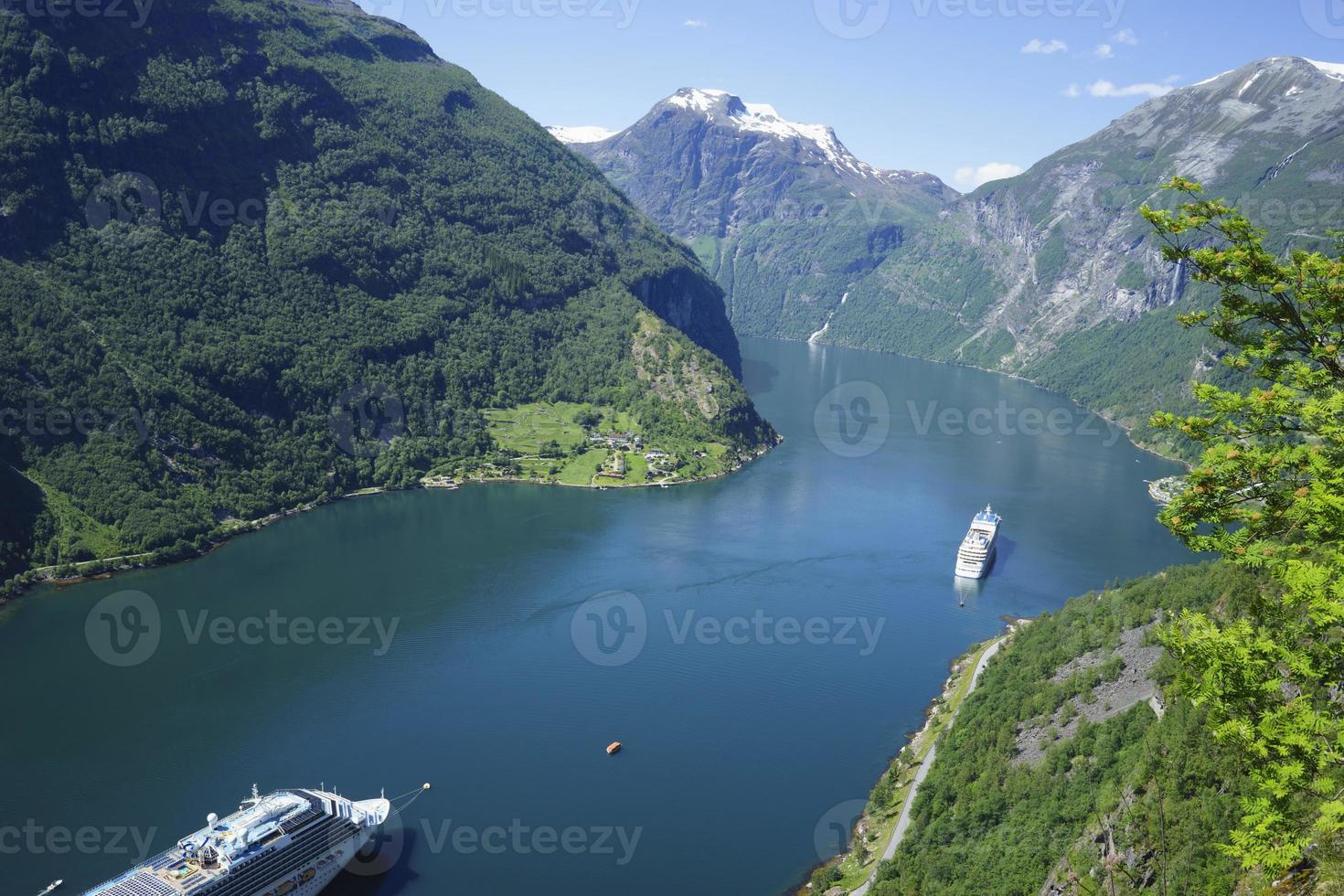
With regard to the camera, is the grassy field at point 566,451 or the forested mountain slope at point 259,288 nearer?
the forested mountain slope at point 259,288

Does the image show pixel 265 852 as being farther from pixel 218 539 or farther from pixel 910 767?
pixel 218 539

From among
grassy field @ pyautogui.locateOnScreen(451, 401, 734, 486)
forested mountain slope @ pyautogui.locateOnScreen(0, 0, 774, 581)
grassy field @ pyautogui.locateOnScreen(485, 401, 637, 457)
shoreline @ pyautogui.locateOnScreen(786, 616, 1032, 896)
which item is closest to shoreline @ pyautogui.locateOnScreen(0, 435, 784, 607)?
grassy field @ pyautogui.locateOnScreen(451, 401, 734, 486)

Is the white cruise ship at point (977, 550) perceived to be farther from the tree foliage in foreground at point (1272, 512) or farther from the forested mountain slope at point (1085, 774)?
the tree foliage in foreground at point (1272, 512)

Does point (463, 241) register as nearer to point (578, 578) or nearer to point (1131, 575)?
point (578, 578)

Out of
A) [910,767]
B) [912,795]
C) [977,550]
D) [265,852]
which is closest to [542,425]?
[977,550]

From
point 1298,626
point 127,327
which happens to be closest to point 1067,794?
point 1298,626

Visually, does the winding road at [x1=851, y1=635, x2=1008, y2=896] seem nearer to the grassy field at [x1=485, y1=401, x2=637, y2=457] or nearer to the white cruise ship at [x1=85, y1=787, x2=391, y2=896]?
the white cruise ship at [x1=85, y1=787, x2=391, y2=896]

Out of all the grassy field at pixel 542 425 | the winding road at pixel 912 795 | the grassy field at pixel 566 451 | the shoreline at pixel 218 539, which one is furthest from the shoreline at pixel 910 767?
the grassy field at pixel 542 425

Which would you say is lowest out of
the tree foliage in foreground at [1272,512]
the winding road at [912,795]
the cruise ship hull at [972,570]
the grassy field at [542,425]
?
the winding road at [912,795]
